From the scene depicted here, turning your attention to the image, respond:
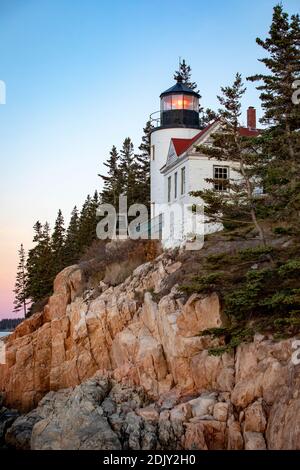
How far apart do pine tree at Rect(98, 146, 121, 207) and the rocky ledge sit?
50.4ft

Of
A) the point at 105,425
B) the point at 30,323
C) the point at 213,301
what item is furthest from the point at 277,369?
the point at 30,323

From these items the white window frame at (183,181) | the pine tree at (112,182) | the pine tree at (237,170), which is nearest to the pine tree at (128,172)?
the pine tree at (112,182)

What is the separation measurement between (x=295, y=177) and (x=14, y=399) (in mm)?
17020

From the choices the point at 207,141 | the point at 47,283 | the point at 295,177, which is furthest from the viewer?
the point at 47,283

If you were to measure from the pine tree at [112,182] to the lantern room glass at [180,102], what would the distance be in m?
10.9

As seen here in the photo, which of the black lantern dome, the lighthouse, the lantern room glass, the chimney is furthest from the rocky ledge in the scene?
the chimney

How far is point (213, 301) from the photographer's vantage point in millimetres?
22125

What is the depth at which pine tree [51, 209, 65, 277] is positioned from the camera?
47.6 metres

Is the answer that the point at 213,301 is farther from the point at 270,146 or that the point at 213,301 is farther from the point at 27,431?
the point at 27,431

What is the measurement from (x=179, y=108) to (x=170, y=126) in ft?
4.31

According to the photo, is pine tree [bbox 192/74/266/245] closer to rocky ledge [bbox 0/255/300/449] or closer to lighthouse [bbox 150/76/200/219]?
rocky ledge [bbox 0/255/300/449]

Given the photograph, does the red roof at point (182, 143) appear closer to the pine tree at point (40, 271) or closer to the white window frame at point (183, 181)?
the white window frame at point (183, 181)

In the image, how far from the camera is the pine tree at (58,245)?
156ft

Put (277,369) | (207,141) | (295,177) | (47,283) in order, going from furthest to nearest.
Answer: (47,283) < (207,141) < (295,177) < (277,369)
